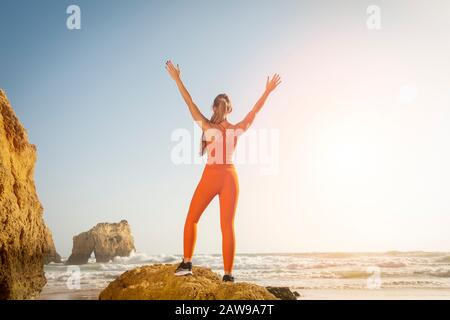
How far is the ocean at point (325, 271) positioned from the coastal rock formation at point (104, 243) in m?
0.60

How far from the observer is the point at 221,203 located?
15.8ft

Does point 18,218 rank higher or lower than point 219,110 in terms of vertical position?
lower

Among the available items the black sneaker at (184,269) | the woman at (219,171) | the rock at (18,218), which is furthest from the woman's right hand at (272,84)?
the rock at (18,218)

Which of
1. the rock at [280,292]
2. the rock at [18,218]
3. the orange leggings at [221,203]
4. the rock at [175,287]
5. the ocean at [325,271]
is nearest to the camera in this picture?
the rock at [175,287]

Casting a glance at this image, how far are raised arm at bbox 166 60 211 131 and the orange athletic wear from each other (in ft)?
0.83

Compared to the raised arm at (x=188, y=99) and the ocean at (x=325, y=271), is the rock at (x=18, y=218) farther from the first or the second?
the ocean at (x=325, y=271)

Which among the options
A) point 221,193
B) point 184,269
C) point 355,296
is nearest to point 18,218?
point 184,269

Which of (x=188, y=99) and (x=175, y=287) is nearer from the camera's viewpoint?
(x=175, y=287)

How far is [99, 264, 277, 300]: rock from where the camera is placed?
4109 millimetres

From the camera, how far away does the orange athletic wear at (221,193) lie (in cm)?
469

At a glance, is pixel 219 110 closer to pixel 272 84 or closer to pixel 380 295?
pixel 272 84

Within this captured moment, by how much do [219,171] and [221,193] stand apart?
0.30 metres

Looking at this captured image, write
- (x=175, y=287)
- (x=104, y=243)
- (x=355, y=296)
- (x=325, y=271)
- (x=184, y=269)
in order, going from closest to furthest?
(x=175, y=287), (x=184, y=269), (x=355, y=296), (x=325, y=271), (x=104, y=243)
